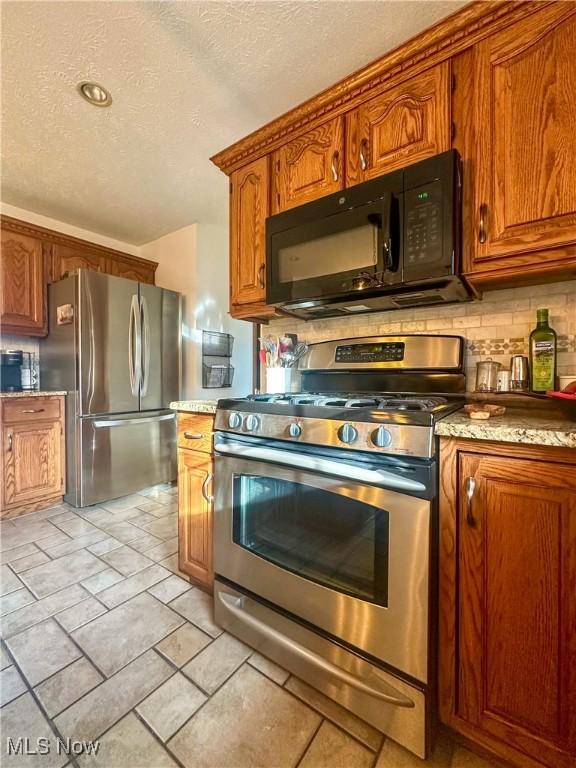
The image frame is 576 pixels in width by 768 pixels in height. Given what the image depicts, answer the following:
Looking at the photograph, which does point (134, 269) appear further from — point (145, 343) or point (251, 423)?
point (251, 423)

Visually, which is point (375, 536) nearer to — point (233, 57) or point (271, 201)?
point (271, 201)

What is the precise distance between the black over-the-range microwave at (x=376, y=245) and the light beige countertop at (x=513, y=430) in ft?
1.77

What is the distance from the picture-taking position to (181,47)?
147 centimetres

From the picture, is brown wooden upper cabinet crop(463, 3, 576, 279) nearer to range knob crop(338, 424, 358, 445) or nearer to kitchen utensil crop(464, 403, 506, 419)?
kitchen utensil crop(464, 403, 506, 419)

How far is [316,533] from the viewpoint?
1115mm

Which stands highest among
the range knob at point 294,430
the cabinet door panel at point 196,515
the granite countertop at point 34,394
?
the granite countertop at point 34,394

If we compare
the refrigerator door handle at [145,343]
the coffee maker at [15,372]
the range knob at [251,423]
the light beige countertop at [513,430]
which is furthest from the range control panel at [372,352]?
the coffee maker at [15,372]

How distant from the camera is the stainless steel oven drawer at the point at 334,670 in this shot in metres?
0.92

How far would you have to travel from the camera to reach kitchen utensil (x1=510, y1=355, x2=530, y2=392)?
124cm

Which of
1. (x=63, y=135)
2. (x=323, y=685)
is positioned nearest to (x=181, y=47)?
(x=63, y=135)

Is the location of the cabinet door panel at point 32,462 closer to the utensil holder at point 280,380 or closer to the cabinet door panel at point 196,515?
the cabinet door panel at point 196,515

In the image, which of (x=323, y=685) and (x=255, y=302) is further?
(x=255, y=302)

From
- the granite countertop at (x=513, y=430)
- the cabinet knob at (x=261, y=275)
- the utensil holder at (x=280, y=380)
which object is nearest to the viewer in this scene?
the granite countertop at (x=513, y=430)

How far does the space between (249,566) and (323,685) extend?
0.43 meters
